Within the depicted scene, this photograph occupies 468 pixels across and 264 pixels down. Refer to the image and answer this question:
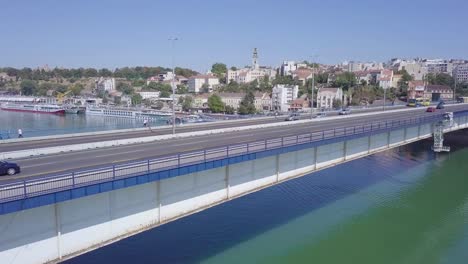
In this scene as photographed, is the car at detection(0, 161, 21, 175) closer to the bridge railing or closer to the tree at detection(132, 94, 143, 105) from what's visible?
the bridge railing

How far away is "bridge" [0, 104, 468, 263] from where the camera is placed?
577 inches

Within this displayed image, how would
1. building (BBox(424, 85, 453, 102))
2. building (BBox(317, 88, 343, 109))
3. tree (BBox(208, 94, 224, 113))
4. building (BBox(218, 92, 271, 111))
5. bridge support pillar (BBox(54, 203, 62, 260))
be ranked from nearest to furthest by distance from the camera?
bridge support pillar (BBox(54, 203, 62, 260)) → tree (BBox(208, 94, 224, 113)) → building (BBox(218, 92, 271, 111)) → building (BBox(317, 88, 343, 109)) → building (BBox(424, 85, 453, 102))

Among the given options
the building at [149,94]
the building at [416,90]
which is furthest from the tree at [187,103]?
the building at [416,90]

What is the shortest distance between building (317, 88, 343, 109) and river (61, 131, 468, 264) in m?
93.7

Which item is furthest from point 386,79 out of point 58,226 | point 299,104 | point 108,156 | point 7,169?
point 58,226

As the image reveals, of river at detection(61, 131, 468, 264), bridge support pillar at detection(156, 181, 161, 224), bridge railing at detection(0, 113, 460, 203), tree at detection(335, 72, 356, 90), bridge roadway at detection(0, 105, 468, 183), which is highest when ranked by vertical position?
tree at detection(335, 72, 356, 90)

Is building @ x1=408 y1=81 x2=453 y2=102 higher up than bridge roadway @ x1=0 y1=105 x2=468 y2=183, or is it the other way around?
building @ x1=408 y1=81 x2=453 y2=102

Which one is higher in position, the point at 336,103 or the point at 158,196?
the point at 336,103

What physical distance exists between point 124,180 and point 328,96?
131157mm

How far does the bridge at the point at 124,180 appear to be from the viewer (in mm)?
14656

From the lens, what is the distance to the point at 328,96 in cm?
14200

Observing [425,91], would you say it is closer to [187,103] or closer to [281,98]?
[281,98]

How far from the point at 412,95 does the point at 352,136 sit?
14213cm

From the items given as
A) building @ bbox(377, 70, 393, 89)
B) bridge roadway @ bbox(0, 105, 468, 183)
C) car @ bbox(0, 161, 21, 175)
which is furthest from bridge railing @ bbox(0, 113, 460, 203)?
building @ bbox(377, 70, 393, 89)
